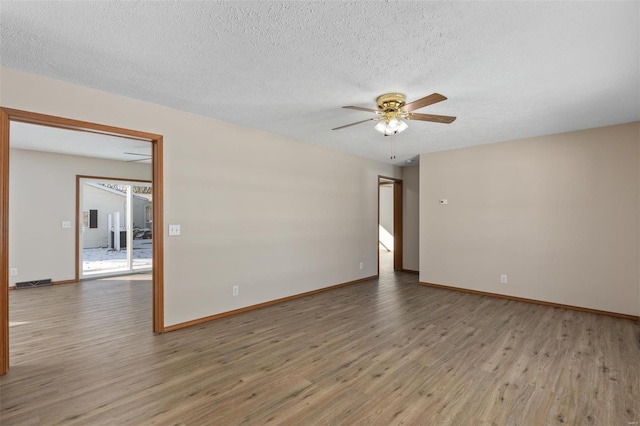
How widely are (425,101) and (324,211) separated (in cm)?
300

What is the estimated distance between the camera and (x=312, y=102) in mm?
3193

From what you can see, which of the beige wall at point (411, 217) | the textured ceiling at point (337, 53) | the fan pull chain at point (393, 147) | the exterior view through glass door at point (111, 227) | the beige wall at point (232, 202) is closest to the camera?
the textured ceiling at point (337, 53)

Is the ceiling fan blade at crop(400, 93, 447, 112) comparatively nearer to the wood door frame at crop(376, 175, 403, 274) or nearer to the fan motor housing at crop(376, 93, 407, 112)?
the fan motor housing at crop(376, 93, 407, 112)

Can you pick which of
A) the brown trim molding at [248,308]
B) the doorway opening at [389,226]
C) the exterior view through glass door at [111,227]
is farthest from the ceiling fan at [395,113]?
the exterior view through glass door at [111,227]

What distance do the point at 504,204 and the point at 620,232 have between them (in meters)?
1.37

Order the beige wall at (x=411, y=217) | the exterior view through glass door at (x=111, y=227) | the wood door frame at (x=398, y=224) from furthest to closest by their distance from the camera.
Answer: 1. the exterior view through glass door at (x=111, y=227)
2. the wood door frame at (x=398, y=224)
3. the beige wall at (x=411, y=217)

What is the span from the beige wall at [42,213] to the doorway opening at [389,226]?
247 inches

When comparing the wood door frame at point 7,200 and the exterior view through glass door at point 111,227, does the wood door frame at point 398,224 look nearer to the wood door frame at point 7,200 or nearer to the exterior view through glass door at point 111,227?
the wood door frame at point 7,200

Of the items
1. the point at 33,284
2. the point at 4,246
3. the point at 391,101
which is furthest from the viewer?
the point at 33,284

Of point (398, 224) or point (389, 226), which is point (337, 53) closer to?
point (398, 224)

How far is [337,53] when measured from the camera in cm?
224

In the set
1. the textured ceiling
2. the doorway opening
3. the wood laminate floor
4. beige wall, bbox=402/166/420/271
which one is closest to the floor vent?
the wood laminate floor

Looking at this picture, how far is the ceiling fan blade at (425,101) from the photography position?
2.45 meters


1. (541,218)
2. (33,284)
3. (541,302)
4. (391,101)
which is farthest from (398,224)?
(33,284)
